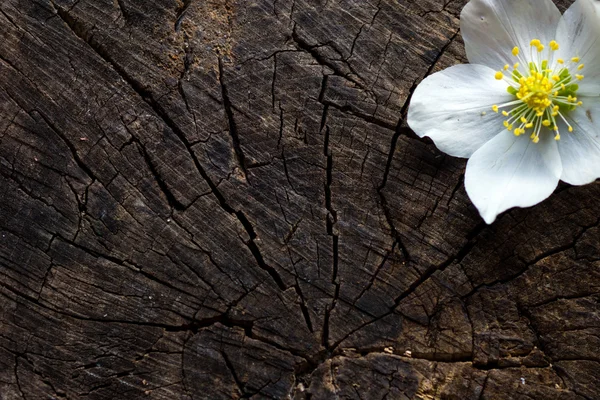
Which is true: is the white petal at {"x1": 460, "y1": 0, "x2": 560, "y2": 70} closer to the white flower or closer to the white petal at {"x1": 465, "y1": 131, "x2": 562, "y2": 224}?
the white flower

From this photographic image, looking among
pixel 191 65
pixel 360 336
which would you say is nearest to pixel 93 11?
pixel 191 65

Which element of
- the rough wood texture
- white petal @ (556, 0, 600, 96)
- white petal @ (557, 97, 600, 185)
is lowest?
the rough wood texture

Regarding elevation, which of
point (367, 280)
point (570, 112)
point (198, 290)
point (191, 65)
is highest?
point (570, 112)

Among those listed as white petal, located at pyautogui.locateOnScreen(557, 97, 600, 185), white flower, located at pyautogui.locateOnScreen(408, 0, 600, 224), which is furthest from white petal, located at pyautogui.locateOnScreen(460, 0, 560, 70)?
white petal, located at pyautogui.locateOnScreen(557, 97, 600, 185)

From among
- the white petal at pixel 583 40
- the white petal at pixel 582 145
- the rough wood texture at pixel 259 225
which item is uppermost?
the white petal at pixel 583 40

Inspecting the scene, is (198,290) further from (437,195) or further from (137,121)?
(437,195)

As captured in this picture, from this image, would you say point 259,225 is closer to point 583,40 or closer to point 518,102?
point 518,102

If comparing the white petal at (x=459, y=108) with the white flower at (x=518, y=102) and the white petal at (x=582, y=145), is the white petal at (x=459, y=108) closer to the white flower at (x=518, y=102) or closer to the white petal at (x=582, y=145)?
the white flower at (x=518, y=102)

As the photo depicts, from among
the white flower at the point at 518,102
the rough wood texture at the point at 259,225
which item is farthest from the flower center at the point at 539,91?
the rough wood texture at the point at 259,225
